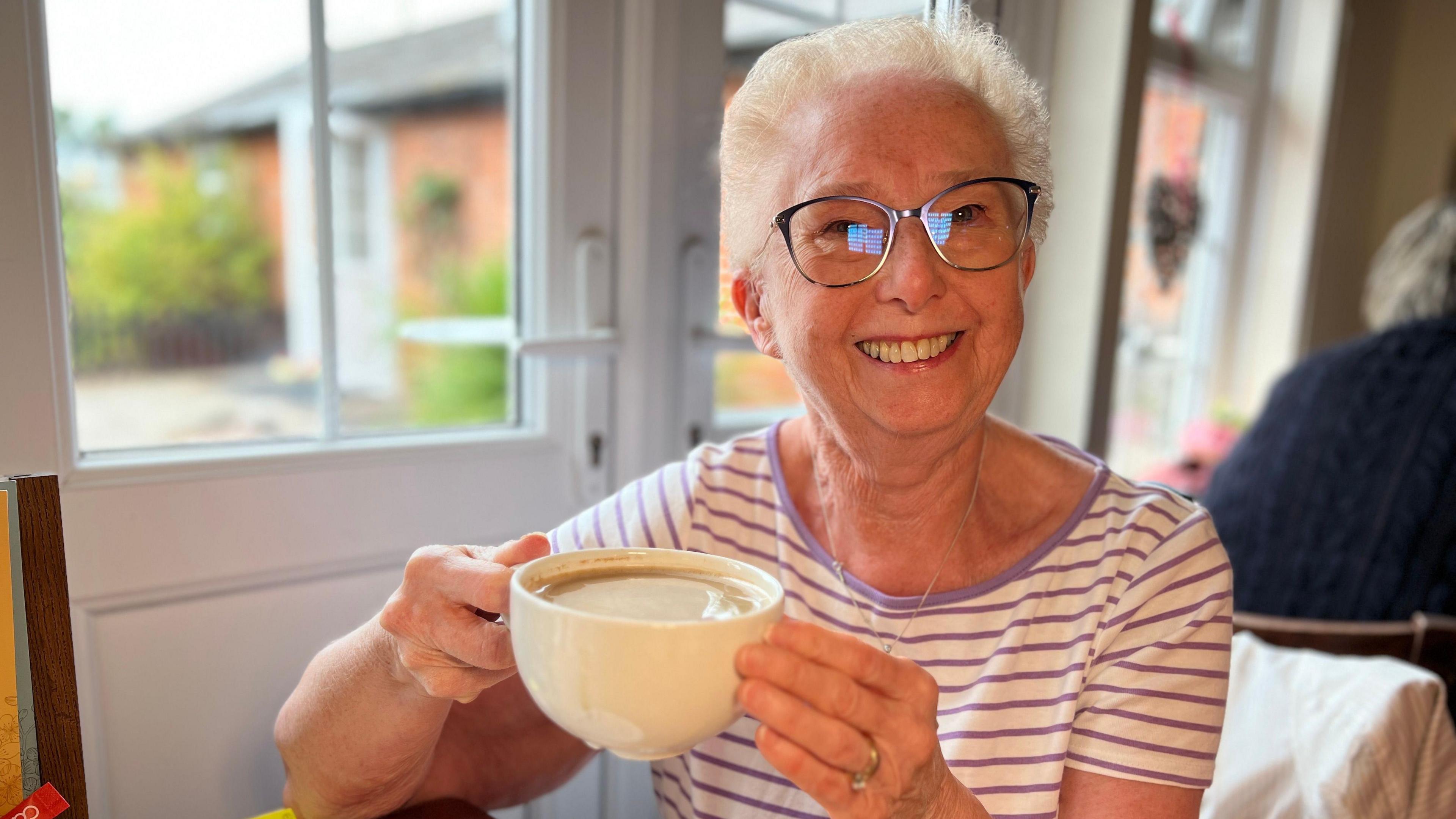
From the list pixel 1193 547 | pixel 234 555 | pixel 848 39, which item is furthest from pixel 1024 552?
pixel 234 555

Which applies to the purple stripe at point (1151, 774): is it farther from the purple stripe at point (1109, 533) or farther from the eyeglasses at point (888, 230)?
the eyeglasses at point (888, 230)

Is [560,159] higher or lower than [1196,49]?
lower

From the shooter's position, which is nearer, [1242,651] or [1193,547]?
[1193,547]

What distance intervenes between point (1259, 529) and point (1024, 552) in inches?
47.2

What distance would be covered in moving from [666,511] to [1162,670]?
492 millimetres

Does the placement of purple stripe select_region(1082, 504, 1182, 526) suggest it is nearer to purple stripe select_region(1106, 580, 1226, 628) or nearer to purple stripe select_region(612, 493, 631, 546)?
purple stripe select_region(1106, 580, 1226, 628)

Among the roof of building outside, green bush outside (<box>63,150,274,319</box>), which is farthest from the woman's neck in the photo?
green bush outside (<box>63,150,274,319</box>)

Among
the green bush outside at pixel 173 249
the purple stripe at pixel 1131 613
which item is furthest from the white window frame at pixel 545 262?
the green bush outside at pixel 173 249

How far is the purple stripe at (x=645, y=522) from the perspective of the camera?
939 millimetres

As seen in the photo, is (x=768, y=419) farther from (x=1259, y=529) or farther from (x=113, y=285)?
(x=113, y=285)

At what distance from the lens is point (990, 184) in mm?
808

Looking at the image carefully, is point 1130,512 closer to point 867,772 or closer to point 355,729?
point 867,772

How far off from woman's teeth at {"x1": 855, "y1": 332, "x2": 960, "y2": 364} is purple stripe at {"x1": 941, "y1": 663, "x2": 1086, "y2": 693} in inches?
12.3

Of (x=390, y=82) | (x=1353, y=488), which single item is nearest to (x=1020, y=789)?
(x=1353, y=488)
